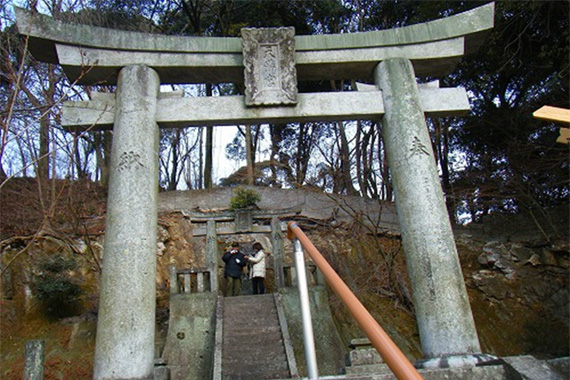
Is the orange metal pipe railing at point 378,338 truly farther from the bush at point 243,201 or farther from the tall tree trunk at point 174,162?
the tall tree trunk at point 174,162

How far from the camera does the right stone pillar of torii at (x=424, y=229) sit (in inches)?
167

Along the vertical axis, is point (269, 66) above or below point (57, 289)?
above

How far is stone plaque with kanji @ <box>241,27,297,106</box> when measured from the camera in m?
5.23

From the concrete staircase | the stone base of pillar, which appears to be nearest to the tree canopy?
the concrete staircase

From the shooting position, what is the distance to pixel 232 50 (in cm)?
545

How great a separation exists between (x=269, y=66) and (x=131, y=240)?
8.41ft

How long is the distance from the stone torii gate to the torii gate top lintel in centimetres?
1

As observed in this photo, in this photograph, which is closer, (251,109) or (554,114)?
(554,114)

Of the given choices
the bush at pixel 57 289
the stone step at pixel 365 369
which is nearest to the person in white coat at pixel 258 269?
the bush at pixel 57 289

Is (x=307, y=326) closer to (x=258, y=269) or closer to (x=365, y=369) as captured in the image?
(x=365, y=369)

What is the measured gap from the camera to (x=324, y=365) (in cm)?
755

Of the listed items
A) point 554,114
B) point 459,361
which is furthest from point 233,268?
point 554,114

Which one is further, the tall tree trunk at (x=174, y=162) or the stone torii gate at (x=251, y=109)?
the tall tree trunk at (x=174, y=162)

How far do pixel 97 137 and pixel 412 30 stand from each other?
519 inches
